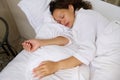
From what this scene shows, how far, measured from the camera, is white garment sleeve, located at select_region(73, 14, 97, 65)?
115 cm

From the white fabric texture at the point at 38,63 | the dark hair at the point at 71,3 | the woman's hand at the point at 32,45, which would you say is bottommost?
the white fabric texture at the point at 38,63

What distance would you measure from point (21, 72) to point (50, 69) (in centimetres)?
20

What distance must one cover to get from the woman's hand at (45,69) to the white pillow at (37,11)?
1.24 ft

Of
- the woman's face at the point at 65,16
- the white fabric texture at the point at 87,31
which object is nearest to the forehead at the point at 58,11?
the woman's face at the point at 65,16

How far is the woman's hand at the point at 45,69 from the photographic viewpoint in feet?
3.78

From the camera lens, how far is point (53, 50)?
4.07 ft

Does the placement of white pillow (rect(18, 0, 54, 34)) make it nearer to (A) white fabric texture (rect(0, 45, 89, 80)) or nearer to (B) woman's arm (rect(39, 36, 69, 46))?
(B) woman's arm (rect(39, 36, 69, 46))

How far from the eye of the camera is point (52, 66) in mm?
1173

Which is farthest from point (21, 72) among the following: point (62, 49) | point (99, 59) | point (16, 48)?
point (16, 48)

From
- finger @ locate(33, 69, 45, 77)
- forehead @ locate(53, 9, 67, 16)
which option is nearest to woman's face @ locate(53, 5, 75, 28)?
forehead @ locate(53, 9, 67, 16)

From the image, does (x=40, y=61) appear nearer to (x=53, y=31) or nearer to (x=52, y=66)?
(x=52, y=66)

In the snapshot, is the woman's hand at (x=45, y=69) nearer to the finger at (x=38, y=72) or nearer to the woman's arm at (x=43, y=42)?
the finger at (x=38, y=72)

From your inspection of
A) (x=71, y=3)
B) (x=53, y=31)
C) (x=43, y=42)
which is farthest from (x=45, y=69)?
(x=71, y=3)

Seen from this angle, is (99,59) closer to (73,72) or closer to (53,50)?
(73,72)
